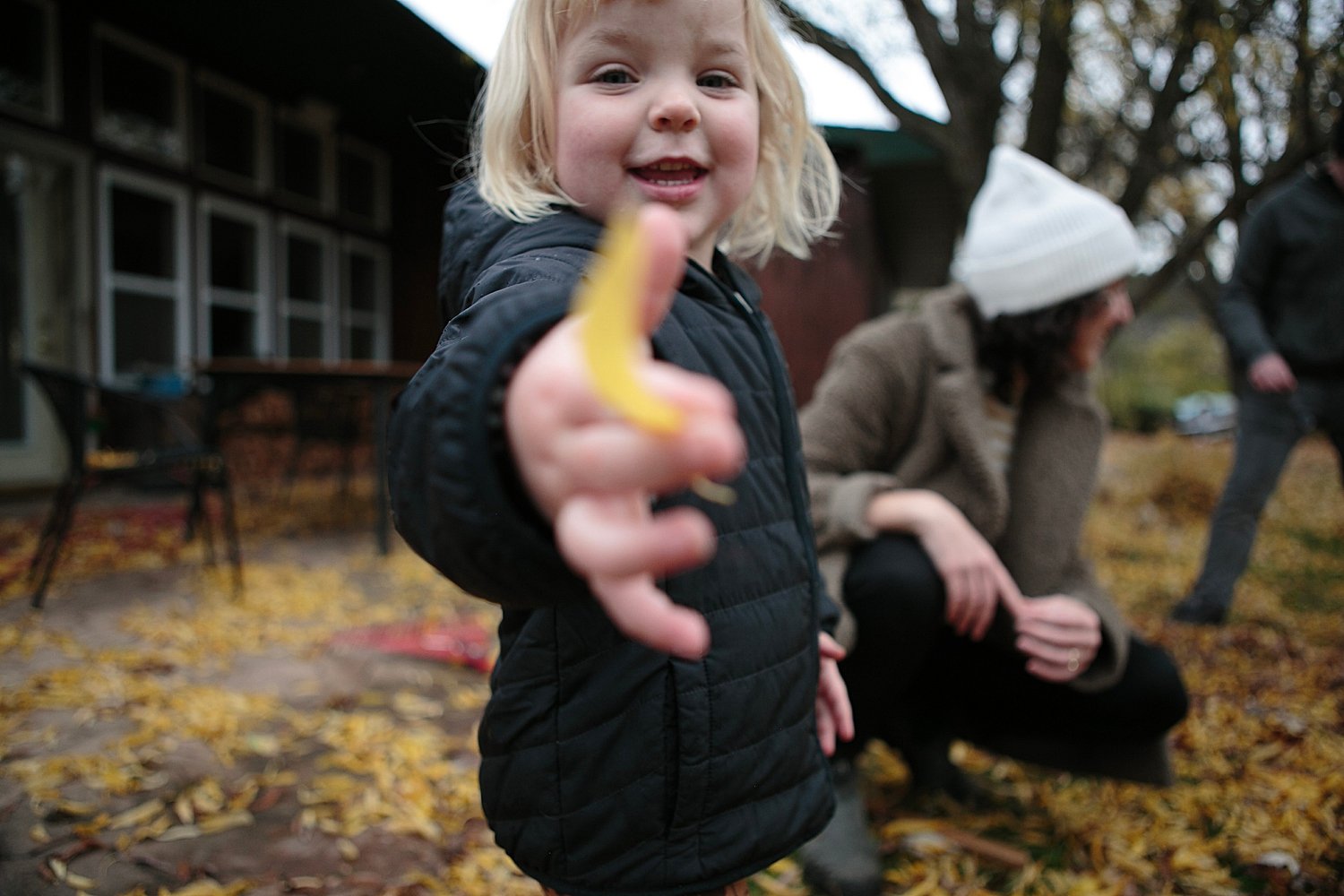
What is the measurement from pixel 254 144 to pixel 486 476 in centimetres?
875

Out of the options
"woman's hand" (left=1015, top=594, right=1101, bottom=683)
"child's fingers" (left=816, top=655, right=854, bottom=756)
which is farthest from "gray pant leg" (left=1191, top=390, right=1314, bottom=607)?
"child's fingers" (left=816, top=655, right=854, bottom=756)

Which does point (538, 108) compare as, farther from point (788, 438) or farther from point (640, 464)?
point (640, 464)

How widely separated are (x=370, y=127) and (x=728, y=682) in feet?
31.3

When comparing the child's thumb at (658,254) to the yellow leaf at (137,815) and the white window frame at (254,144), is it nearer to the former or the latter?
the yellow leaf at (137,815)

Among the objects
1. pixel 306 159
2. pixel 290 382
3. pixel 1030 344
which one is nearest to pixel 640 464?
pixel 1030 344

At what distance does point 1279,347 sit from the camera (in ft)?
10.9

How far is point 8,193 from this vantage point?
5.88m

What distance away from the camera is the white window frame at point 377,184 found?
29.7ft

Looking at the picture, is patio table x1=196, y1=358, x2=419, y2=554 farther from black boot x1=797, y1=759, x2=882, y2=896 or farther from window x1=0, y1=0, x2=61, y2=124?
black boot x1=797, y1=759, x2=882, y2=896

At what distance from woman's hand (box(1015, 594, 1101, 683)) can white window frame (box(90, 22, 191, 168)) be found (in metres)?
7.50

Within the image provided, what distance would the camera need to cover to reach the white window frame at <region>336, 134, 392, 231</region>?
9062 millimetres

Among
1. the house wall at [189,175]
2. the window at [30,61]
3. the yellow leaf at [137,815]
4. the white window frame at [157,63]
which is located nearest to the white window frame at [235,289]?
the house wall at [189,175]

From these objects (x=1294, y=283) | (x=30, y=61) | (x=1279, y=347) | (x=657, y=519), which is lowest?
(x=657, y=519)

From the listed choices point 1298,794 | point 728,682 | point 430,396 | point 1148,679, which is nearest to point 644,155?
point 430,396
